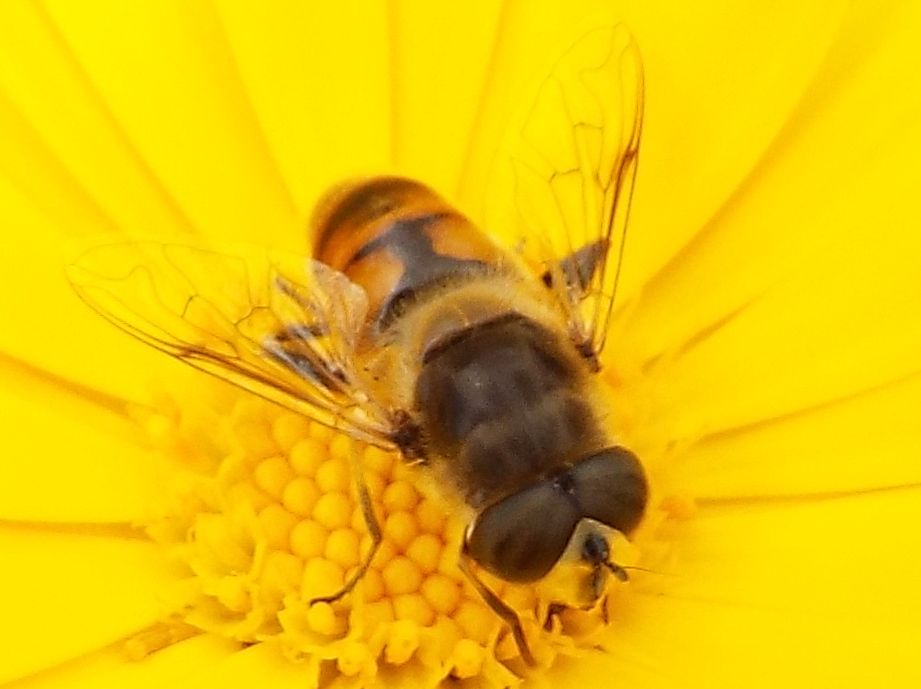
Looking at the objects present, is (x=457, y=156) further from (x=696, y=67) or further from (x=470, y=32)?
(x=696, y=67)

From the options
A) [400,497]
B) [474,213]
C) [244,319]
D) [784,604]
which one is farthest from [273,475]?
[784,604]

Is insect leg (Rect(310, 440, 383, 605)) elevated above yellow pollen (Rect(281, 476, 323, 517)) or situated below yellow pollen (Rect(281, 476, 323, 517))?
below

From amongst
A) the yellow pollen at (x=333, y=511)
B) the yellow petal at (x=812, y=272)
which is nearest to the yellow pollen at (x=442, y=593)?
the yellow pollen at (x=333, y=511)

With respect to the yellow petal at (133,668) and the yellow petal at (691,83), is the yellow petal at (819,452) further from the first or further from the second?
the yellow petal at (133,668)

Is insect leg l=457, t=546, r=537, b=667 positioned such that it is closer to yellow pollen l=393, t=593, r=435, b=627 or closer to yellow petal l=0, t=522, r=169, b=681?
yellow pollen l=393, t=593, r=435, b=627

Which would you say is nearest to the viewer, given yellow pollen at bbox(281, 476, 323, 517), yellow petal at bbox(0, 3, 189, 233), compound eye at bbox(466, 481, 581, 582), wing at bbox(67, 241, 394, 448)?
compound eye at bbox(466, 481, 581, 582)

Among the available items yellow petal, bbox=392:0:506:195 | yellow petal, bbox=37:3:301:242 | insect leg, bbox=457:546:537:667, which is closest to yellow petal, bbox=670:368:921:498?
insect leg, bbox=457:546:537:667

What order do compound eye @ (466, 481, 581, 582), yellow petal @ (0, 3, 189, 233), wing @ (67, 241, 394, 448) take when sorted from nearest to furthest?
compound eye @ (466, 481, 581, 582) < wing @ (67, 241, 394, 448) < yellow petal @ (0, 3, 189, 233)

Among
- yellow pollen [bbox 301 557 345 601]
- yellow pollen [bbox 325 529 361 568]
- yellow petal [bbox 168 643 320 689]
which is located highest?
yellow pollen [bbox 325 529 361 568]
